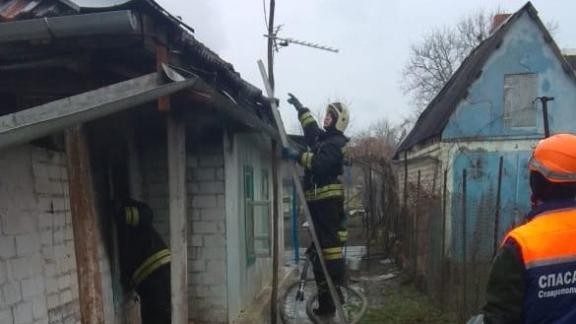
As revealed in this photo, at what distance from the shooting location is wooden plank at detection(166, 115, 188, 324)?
12.4 feet

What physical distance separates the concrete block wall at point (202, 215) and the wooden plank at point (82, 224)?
2234 millimetres

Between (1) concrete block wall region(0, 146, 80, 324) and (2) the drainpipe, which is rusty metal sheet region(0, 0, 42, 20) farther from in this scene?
(1) concrete block wall region(0, 146, 80, 324)

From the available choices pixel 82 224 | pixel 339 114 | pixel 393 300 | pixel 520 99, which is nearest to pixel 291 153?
pixel 339 114

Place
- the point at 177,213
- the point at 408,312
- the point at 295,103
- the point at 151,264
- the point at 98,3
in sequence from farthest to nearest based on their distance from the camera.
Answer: the point at 408,312, the point at 295,103, the point at 151,264, the point at 177,213, the point at 98,3

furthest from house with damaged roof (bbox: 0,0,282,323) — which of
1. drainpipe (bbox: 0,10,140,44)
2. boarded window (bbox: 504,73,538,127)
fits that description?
Answer: boarded window (bbox: 504,73,538,127)

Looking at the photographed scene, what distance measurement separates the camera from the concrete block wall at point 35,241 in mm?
3182

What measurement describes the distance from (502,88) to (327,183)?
30.0ft

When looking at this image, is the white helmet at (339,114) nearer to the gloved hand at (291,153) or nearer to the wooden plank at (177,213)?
the gloved hand at (291,153)

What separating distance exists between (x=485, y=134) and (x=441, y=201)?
5763mm

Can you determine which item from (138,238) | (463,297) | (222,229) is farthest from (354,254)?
(138,238)

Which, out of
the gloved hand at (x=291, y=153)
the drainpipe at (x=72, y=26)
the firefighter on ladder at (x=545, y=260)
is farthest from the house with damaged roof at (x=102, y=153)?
the firefighter on ladder at (x=545, y=260)

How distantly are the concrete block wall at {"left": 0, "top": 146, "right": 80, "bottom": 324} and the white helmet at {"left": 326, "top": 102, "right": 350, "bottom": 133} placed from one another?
2788 millimetres

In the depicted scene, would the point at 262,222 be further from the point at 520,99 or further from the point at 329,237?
the point at 520,99

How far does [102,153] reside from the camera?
4.73 metres
